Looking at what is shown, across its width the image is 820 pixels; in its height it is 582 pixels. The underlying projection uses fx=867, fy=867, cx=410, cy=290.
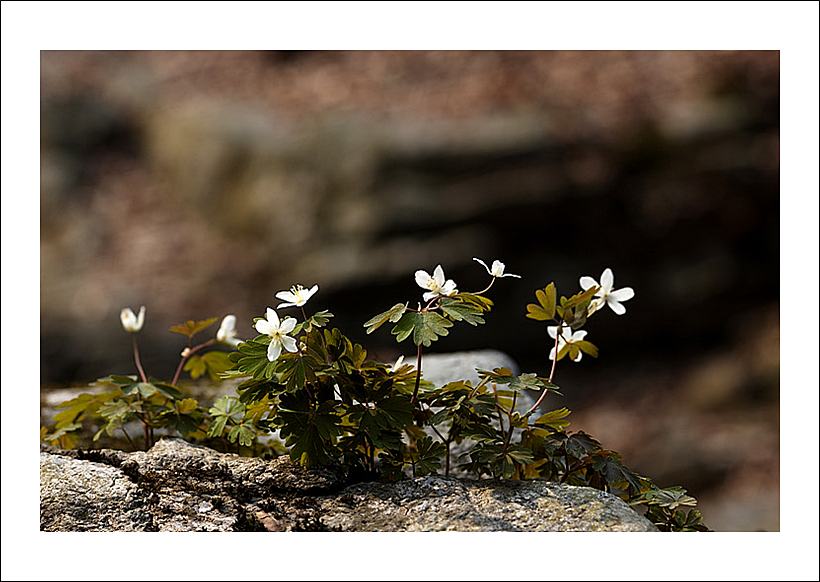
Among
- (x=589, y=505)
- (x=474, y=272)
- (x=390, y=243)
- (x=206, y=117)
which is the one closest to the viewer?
(x=589, y=505)

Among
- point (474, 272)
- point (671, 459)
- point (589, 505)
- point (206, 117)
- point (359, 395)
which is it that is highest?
point (206, 117)

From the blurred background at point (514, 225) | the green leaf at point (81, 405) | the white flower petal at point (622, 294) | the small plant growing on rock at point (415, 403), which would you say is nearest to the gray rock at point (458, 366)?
the small plant growing on rock at point (415, 403)

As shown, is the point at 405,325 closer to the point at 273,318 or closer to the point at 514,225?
the point at 273,318

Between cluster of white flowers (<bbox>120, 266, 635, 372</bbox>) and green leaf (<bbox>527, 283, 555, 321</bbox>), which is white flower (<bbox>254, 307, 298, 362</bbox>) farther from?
green leaf (<bbox>527, 283, 555, 321</bbox>)

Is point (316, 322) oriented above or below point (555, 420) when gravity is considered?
above

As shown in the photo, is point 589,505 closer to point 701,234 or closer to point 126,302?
point 701,234

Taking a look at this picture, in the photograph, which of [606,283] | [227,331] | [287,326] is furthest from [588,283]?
[227,331]
